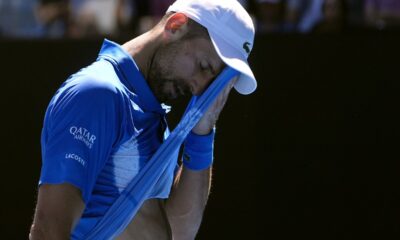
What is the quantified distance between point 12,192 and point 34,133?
0.41 metres

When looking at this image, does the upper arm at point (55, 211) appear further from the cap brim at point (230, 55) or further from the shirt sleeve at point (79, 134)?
the cap brim at point (230, 55)

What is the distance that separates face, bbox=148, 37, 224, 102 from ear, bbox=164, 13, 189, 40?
2cm

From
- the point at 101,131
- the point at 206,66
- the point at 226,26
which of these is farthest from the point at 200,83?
the point at 101,131

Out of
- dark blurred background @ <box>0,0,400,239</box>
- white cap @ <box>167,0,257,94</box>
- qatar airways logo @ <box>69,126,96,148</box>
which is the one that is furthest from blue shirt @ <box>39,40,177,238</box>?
dark blurred background @ <box>0,0,400,239</box>

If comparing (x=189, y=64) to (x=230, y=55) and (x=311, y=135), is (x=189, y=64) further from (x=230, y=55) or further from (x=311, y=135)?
(x=311, y=135)

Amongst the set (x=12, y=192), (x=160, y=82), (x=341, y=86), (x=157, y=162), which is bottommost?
(x=12, y=192)

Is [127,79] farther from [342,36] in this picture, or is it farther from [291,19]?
[291,19]

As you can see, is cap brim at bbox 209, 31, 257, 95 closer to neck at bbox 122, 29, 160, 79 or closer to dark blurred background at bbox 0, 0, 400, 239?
neck at bbox 122, 29, 160, 79

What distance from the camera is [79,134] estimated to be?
1943 mm

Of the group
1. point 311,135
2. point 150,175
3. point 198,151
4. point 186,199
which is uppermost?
point 150,175

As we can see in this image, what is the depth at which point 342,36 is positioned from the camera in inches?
175

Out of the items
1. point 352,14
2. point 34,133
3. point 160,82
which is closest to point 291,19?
point 352,14

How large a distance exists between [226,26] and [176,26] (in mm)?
150

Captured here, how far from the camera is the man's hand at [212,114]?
94.1 inches
